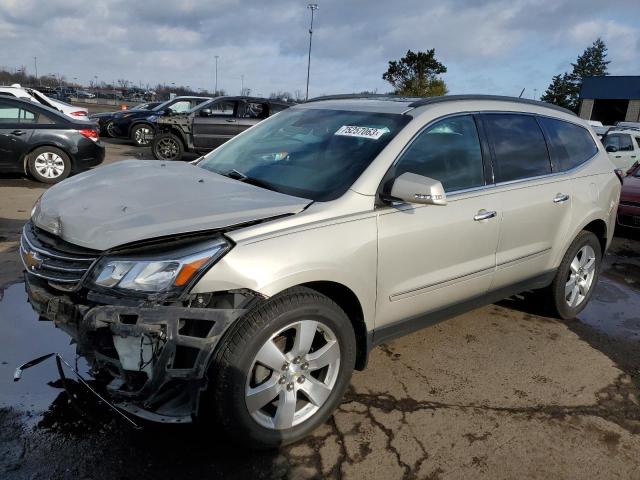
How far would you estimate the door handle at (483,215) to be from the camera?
11.2 feet

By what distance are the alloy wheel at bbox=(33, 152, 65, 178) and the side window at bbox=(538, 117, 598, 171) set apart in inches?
346

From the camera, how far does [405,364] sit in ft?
12.1

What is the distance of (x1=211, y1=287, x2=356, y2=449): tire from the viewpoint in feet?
7.82

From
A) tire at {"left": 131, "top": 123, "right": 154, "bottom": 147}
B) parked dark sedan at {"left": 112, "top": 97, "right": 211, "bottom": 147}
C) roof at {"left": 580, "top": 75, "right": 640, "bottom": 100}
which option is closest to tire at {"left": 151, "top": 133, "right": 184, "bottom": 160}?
parked dark sedan at {"left": 112, "top": 97, "right": 211, "bottom": 147}

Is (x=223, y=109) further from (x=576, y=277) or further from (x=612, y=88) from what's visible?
(x=612, y=88)

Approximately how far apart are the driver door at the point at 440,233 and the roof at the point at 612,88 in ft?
167

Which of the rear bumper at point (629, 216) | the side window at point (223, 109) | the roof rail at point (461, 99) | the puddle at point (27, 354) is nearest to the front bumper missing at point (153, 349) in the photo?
the puddle at point (27, 354)

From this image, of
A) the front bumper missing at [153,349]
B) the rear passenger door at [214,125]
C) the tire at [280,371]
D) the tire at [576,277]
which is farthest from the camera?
the rear passenger door at [214,125]

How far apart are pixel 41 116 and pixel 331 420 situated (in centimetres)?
918

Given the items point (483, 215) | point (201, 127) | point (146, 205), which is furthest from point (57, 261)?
point (201, 127)

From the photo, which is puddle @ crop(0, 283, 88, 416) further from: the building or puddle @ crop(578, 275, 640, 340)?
the building

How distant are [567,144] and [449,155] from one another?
156cm

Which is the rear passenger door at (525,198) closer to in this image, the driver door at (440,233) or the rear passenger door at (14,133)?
the driver door at (440,233)

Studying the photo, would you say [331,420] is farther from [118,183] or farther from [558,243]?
[558,243]
